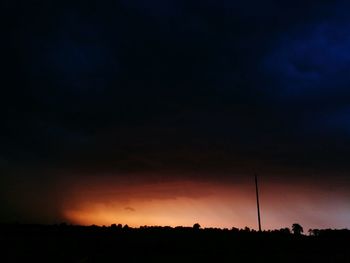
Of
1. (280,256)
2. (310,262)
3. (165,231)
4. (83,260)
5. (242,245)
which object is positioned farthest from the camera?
(165,231)

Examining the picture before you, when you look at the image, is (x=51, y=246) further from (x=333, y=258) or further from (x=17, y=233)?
(x=333, y=258)

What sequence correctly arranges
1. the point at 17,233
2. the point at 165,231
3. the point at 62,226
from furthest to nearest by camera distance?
1. the point at 62,226
2. the point at 165,231
3. the point at 17,233

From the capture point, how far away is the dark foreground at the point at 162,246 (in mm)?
36088

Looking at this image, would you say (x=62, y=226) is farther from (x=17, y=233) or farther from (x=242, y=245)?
(x=242, y=245)

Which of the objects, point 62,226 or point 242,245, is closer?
point 242,245

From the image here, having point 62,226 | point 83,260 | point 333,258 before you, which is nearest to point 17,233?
point 62,226

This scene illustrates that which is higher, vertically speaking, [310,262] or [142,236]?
[142,236]

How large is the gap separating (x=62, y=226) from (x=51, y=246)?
753 inches

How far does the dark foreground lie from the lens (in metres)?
36.1

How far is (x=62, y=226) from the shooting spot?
57.5 m

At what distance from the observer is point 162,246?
142 feet

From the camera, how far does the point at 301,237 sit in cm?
5347

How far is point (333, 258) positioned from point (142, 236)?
2130 cm

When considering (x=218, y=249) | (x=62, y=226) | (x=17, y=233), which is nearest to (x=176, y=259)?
(x=218, y=249)
